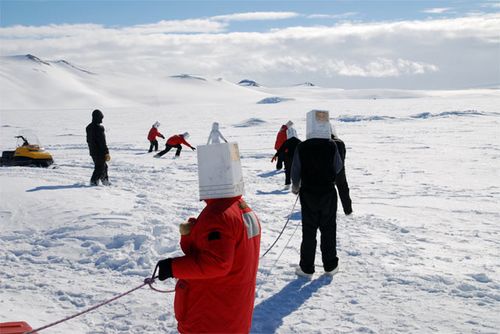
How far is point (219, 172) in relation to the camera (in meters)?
3.03

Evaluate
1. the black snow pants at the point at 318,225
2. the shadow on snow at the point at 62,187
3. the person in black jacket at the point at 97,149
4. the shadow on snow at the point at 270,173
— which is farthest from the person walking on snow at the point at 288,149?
the black snow pants at the point at 318,225

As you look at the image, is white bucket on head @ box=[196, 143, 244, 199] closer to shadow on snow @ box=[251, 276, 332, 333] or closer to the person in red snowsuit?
Result: the person in red snowsuit

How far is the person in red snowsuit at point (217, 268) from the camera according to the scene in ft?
9.21

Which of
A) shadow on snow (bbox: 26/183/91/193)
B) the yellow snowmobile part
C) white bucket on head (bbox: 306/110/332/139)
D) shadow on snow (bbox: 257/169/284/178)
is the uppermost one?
white bucket on head (bbox: 306/110/332/139)

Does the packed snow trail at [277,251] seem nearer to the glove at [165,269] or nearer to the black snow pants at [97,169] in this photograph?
the black snow pants at [97,169]

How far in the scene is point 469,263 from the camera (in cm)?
636

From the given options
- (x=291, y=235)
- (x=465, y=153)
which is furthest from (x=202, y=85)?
(x=291, y=235)

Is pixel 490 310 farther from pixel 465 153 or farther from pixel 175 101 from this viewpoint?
pixel 175 101

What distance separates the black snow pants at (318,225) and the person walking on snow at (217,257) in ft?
8.50

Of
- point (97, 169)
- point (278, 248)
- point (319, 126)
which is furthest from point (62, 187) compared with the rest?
point (319, 126)

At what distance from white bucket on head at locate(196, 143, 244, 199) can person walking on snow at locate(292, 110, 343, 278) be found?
8.49 ft

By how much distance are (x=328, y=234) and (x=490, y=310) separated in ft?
5.72

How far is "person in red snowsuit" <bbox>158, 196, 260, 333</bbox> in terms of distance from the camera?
281cm

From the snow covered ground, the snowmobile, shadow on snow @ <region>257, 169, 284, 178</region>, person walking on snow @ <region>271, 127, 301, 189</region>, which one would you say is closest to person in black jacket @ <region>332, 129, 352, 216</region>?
the snow covered ground
